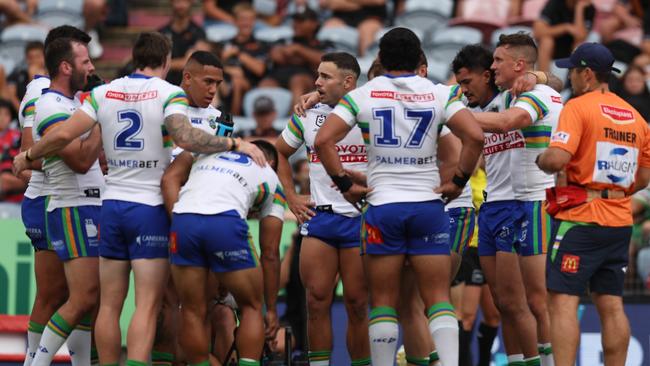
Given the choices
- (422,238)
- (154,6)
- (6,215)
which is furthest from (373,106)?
(154,6)

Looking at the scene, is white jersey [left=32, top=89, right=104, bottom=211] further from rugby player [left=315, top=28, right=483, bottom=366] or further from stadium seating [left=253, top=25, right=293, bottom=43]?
stadium seating [left=253, top=25, right=293, bottom=43]

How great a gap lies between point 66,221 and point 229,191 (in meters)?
1.48

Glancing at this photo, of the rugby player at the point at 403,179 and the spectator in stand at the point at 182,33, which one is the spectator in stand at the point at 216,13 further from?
the rugby player at the point at 403,179

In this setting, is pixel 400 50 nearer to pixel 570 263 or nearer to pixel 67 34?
pixel 570 263

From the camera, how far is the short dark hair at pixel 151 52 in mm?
8969

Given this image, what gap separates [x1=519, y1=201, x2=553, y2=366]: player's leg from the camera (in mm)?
9750

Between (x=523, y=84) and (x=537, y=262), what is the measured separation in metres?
1.41

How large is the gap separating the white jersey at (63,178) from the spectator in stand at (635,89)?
8263 mm

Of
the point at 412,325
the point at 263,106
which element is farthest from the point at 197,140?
the point at 263,106

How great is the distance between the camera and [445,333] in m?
8.50

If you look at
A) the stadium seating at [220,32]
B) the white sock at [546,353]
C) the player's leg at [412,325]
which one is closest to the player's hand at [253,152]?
the player's leg at [412,325]

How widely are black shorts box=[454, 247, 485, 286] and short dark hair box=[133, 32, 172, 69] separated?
384 centimetres

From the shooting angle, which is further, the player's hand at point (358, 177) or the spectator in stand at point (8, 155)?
the spectator in stand at point (8, 155)

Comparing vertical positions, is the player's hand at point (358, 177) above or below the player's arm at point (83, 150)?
below
